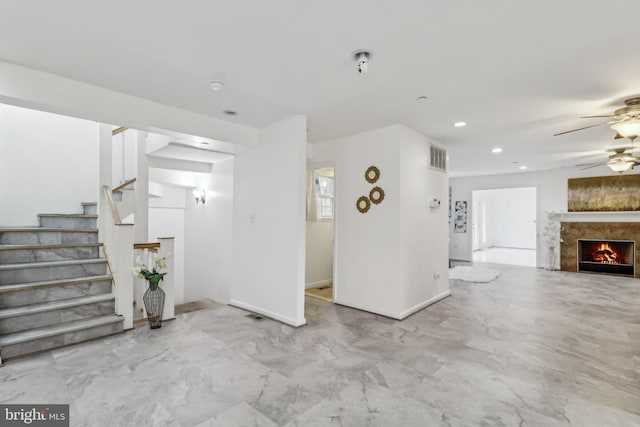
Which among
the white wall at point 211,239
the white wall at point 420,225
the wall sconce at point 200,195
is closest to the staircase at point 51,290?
the white wall at point 211,239

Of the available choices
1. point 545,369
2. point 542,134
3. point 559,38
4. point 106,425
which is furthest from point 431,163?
point 106,425

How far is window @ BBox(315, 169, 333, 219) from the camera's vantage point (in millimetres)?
6129

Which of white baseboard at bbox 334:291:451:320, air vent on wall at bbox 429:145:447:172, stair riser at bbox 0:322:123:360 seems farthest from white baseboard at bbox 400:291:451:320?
stair riser at bbox 0:322:123:360

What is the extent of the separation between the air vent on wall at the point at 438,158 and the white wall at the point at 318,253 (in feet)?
7.69

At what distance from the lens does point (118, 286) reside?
358 cm

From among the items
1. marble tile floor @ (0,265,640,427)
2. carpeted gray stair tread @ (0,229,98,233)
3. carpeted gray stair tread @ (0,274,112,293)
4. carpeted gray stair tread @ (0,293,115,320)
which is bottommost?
marble tile floor @ (0,265,640,427)

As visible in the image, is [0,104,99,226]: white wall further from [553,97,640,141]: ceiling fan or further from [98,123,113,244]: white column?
[553,97,640,141]: ceiling fan

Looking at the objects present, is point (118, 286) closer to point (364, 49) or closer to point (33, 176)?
point (33, 176)

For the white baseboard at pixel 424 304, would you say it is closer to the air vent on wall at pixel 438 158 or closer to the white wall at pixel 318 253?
the air vent on wall at pixel 438 158

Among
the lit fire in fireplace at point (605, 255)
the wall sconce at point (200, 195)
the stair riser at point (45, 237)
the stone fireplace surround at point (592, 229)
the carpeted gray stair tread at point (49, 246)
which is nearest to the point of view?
the carpeted gray stair tread at point (49, 246)

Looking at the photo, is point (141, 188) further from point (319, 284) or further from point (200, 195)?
point (319, 284)

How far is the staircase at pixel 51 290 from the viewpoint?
302cm

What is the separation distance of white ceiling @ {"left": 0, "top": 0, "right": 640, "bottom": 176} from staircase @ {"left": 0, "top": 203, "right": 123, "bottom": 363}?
7.42ft

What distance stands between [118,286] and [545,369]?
174 inches
